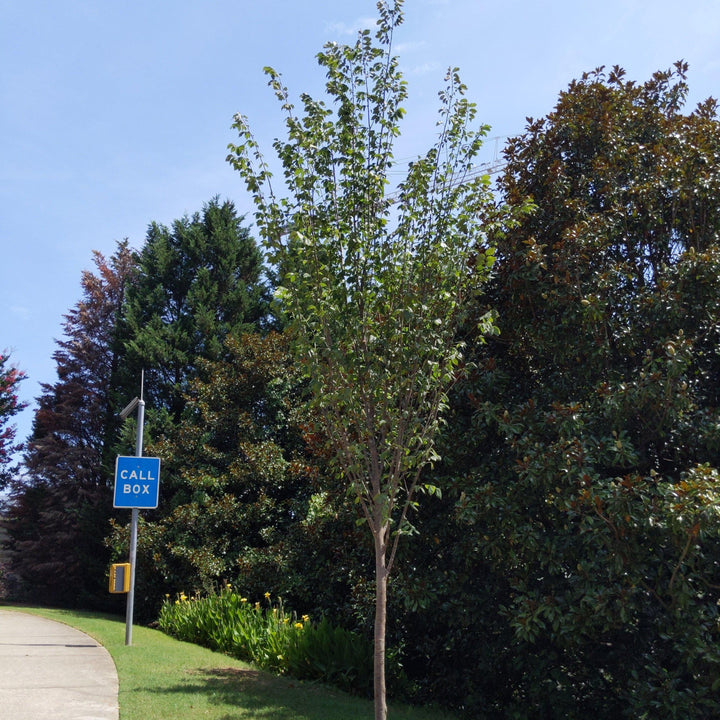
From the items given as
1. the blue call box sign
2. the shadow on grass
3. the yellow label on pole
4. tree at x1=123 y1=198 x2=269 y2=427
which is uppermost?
tree at x1=123 y1=198 x2=269 y2=427

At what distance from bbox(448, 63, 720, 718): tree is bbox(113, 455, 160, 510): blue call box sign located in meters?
5.66

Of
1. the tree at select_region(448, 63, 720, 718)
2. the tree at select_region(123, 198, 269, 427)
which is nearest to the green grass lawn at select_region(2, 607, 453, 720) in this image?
the tree at select_region(448, 63, 720, 718)

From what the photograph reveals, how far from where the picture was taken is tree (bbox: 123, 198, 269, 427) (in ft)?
64.5

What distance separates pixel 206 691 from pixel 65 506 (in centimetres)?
1393

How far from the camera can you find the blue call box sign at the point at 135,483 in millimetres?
11180

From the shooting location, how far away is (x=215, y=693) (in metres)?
7.70

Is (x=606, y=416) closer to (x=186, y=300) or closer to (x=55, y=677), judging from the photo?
(x=55, y=677)

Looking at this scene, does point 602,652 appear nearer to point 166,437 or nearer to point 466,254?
point 466,254

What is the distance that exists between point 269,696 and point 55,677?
2.51 meters

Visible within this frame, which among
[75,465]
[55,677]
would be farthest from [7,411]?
[55,677]

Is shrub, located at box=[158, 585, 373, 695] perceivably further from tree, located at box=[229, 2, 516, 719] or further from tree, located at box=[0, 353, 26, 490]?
tree, located at box=[0, 353, 26, 490]

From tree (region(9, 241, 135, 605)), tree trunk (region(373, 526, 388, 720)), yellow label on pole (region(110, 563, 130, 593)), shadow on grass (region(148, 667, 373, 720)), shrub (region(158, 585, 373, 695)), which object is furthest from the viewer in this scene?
tree (region(9, 241, 135, 605))

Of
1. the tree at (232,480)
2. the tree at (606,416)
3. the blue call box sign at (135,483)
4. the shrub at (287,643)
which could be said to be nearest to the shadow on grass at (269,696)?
the shrub at (287,643)

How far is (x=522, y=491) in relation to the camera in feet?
23.7
